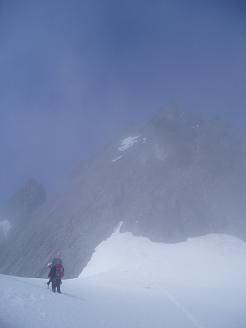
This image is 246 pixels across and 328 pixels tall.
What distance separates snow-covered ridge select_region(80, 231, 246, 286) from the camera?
119 ft

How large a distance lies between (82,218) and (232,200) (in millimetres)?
32884

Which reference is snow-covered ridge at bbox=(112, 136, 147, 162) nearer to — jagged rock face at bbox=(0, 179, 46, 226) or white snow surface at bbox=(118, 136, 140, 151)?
white snow surface at bbox=(118, 136, 140, 151)

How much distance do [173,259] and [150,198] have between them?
20203 millimetres

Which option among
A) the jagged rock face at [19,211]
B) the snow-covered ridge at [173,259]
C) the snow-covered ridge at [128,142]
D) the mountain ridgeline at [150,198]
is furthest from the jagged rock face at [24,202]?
the snow-covered ridge at [173,259]

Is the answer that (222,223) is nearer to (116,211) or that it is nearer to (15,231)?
(116,211)

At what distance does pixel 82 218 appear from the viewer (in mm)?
66750

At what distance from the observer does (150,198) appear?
2499 inches

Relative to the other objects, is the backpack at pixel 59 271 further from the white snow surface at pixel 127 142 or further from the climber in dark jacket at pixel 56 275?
the white snow surface at pixel 127 142

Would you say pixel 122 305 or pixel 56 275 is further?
pixel 56 275

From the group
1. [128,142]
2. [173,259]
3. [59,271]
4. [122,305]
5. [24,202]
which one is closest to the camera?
[122,305]

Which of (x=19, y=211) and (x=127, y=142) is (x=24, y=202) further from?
(x=127, y=142)

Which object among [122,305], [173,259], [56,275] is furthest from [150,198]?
[56,275]

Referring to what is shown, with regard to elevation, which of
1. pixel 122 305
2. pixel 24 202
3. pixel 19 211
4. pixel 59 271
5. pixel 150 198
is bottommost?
pixel 122 305

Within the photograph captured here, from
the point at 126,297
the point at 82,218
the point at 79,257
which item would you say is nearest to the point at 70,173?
the point at 82,218
